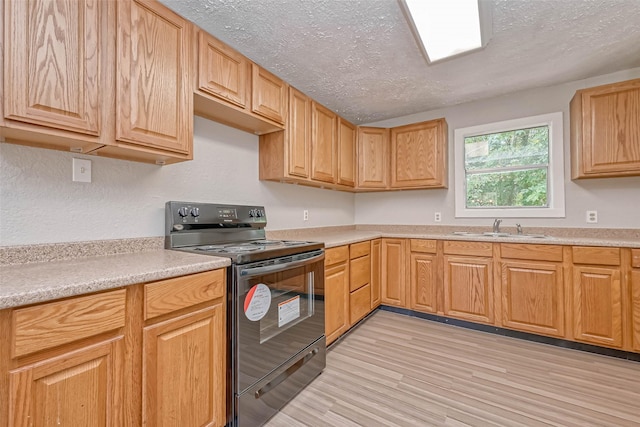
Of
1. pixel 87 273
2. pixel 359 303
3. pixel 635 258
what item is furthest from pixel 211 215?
pixel 635 258

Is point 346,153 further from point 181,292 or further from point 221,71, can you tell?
point 181,292

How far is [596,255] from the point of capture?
2.21 metres

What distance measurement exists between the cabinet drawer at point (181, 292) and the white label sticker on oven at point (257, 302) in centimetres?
14

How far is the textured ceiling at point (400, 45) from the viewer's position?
5.64 ft

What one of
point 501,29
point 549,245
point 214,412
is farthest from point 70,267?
point 549,245

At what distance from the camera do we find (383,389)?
1827 millimetres

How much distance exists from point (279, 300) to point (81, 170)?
125cm

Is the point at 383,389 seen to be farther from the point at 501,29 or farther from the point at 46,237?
the point at 501,29

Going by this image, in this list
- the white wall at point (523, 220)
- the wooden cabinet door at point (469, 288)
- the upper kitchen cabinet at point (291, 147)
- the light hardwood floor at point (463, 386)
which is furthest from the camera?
the wooden cabinet door at point (469, 288)

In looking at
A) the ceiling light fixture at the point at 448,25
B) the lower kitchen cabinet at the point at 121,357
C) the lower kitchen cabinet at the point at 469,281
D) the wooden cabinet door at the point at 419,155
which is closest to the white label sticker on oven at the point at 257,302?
the lower kitchen cabinet at the point at 121,357

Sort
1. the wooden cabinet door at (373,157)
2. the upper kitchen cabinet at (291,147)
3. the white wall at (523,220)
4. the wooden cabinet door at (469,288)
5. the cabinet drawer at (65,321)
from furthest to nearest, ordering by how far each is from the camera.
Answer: the wooden cabinet door at (373,157) < the wooden cabinet door at (469,288) < the white wall at (523,220) < the upper kitchen cabinet at (291,147) < the cabinet drawer at (65,321)

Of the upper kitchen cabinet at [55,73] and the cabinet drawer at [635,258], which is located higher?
the upper kitchen cabinet at [55,73]

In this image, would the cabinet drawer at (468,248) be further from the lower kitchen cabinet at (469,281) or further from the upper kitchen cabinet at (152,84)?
the upper kitchen cabinet at (152,84)

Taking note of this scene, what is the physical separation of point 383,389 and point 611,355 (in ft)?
6.29
